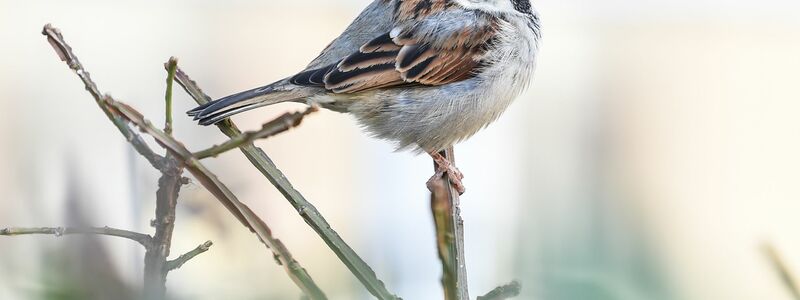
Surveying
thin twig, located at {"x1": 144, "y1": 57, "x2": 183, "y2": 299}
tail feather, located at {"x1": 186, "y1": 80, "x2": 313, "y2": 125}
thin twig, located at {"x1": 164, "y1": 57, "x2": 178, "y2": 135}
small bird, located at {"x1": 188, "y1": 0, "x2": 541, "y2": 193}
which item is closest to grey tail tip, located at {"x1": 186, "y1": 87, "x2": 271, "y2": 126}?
tail feather, located at {"x1": 186, "y1": 80, "x2": 313, "y2": 125}

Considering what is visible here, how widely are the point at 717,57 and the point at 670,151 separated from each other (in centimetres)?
114

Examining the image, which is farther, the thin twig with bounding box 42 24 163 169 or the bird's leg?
the bird's leg

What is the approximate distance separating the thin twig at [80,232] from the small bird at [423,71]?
1907 mm

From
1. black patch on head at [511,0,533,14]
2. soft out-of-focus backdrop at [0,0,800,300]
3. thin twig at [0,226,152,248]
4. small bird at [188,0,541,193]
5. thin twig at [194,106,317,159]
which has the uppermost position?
soft out-of-focus backdrop at [0,0,800,300]

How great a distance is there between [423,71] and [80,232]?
2.34 metres

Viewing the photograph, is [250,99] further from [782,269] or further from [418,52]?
[782,269]

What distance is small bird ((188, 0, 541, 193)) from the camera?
2719mm

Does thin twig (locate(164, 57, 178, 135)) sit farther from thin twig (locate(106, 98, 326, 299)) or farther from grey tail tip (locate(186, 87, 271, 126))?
grey tail tip (locate(186, 87, 271, 126))

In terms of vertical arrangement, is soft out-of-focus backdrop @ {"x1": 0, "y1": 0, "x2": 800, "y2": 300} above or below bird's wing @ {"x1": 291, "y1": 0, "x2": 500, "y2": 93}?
above

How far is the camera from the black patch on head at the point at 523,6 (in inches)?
122

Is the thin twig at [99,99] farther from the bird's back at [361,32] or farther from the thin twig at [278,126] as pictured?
the bird's back at [361,32]

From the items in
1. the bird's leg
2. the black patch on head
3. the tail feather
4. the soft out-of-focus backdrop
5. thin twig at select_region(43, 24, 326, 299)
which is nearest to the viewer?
thin twig at select_region(43, 24, 326, 299)

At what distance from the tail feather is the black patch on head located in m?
0.78

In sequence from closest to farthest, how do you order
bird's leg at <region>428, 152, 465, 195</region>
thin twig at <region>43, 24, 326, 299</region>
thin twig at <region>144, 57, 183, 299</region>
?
1. thin twig at <region>144, 57, 183, 299</region>
2. thin twig at <region>43, 24, 326, 299</region>
3. bird's leg at <region>428, 152, 465, 195</region>
